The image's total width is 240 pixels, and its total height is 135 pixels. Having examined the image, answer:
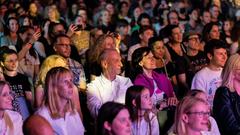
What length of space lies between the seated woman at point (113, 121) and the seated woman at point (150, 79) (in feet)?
7.24

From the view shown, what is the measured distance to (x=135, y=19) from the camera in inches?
465

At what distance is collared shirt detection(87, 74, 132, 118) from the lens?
6055mm

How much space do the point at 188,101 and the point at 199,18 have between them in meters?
7.16

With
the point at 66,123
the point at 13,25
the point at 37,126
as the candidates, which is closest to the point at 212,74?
the point at 66,123

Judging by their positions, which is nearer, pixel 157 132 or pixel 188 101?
pixel 188 101

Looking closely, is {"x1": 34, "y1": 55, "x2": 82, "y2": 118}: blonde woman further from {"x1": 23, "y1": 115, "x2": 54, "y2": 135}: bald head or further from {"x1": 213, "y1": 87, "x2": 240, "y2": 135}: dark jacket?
{"x1": 213, "y1": 87, "x2": 240, "y2": 135}: dark jacket

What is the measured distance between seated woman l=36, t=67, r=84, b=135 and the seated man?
0.77 metres

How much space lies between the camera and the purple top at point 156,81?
659 cm

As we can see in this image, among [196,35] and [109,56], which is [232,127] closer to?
[109,56]

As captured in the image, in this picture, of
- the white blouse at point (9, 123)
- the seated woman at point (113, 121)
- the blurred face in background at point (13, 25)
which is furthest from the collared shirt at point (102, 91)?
the blurred face in background at point (13, 25)

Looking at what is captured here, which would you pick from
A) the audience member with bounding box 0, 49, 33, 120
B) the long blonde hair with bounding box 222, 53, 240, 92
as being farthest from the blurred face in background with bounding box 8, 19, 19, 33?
the long blonde hair with bounding box 222, 53, 240, 92

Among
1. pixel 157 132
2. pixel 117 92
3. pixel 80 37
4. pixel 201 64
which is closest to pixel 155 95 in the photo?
pixel 117 92

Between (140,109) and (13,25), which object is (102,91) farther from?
(13,25)

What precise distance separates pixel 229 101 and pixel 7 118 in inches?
77.3
